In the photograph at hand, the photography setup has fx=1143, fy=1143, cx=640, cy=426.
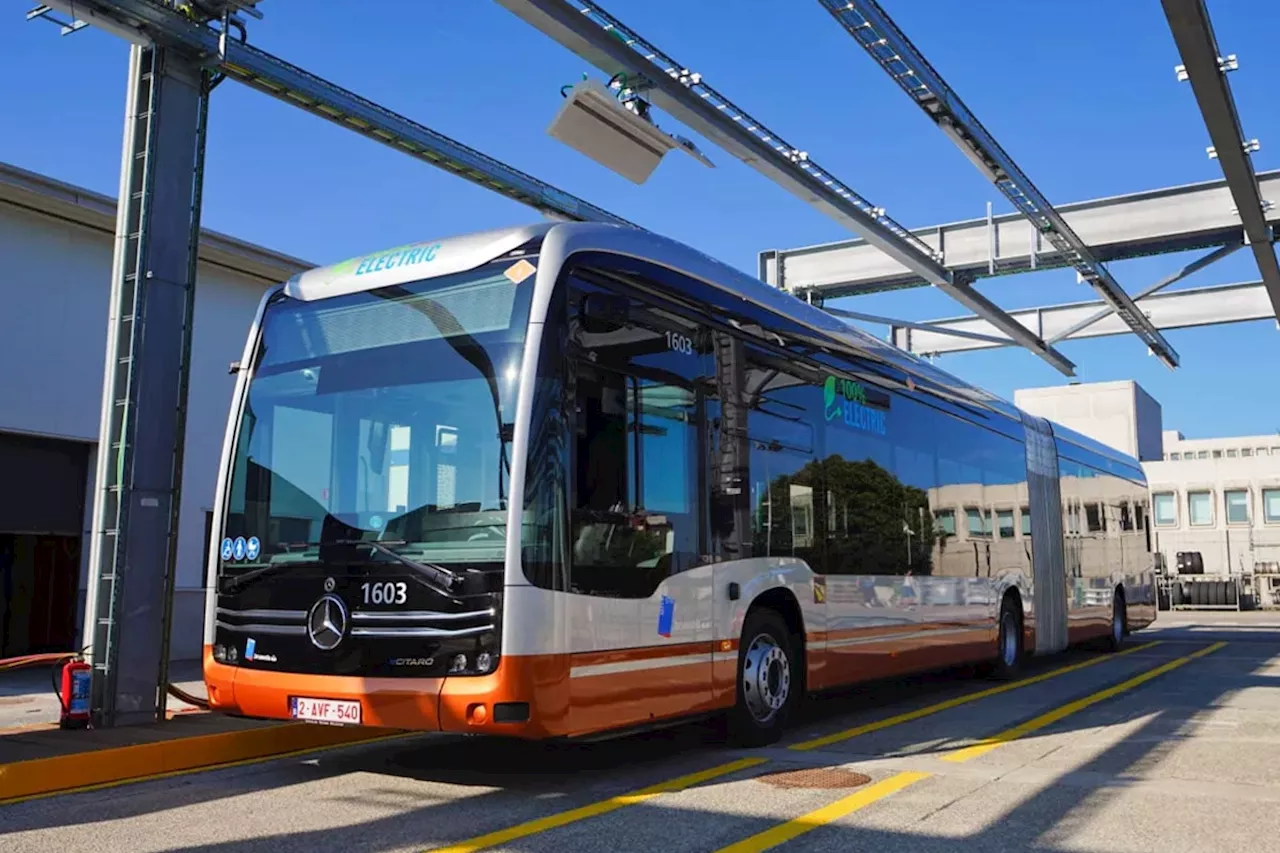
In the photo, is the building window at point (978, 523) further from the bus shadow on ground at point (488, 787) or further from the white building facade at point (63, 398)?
the white building facade at point (63, 398)

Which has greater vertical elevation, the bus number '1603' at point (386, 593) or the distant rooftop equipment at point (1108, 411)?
the distant rooftop equipment at point (1108, 411)

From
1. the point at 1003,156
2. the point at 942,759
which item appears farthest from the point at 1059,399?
the point at 942,759

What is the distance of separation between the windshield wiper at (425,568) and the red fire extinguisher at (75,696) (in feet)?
10.5

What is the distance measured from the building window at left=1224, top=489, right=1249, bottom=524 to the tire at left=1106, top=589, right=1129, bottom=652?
32579mm

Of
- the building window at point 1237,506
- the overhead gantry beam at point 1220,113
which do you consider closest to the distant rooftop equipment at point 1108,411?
the building window at point 1237,506

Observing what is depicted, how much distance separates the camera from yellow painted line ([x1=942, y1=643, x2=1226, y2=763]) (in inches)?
315

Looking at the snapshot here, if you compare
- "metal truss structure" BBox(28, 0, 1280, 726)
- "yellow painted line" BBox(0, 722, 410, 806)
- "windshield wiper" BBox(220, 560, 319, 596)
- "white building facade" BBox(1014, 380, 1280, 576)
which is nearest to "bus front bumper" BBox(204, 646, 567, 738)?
"windshield wiper" BBox(220, 560, 319, 596)

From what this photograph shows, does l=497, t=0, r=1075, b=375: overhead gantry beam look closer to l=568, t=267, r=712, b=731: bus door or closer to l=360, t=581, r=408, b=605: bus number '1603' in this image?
l=568, t=267, r=712, b=731: bus door

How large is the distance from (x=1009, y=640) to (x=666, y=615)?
27.4 ft

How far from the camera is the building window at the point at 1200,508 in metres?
48.1

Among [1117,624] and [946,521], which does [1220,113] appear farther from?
[1117,624]

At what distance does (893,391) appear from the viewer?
11.4 m

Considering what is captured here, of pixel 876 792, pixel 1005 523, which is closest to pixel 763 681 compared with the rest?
pixel 876 792

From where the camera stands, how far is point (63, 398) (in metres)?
14.7
